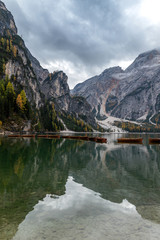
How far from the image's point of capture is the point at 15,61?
172 m

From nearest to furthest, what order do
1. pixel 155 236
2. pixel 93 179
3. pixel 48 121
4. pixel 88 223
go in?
pixel 155 236 < pixel 88 223 < pixel 93 179 < pixel 48 121

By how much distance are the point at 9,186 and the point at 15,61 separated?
616ft

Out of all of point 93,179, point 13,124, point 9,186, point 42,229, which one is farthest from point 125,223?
point 13,124

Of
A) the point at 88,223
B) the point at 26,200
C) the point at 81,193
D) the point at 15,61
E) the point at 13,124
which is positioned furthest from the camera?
the point at 15,61

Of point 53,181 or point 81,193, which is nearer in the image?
point 81,193

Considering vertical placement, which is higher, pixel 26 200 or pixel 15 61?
pixel 15 61

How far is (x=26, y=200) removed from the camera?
8938 millimetres

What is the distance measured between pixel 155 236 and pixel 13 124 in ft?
344

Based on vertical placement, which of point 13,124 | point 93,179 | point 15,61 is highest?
point 15,61

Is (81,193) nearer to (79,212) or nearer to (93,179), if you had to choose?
(79,212)

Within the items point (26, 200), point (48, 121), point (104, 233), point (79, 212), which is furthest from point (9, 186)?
point (48, 121)

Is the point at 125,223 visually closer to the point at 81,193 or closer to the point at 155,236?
the point at 155,236

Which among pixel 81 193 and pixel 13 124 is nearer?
pixel 81 193

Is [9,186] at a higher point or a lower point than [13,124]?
lower
